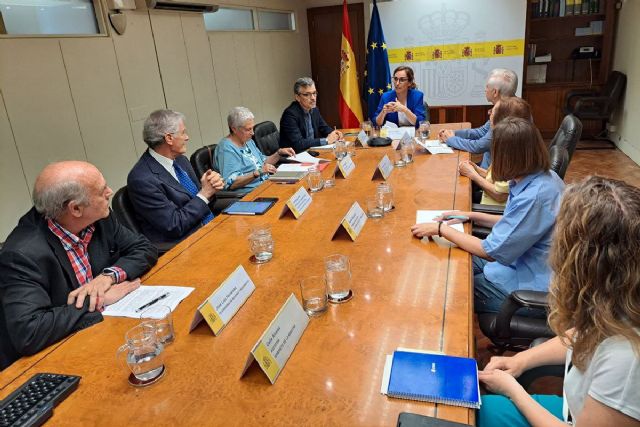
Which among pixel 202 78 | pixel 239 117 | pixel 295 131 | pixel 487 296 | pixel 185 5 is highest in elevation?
pixel 185 5

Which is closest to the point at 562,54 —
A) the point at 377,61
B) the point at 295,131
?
the point at 377,61

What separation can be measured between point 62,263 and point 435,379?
49.3 inches

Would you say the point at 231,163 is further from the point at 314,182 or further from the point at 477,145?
the point at 477,145

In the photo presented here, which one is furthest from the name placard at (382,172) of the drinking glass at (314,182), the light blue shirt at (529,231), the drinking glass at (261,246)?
the drinking glass at (261,246)

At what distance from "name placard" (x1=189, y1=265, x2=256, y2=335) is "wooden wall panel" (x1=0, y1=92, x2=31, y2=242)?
7.44 feet

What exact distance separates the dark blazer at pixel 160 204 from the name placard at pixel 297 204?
53 centimetres

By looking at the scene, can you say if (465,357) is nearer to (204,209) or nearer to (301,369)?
(301,369)

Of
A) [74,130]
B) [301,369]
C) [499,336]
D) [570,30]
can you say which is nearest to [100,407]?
[301,369]

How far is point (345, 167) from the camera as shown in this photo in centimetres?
284

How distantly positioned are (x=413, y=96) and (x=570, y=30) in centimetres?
380

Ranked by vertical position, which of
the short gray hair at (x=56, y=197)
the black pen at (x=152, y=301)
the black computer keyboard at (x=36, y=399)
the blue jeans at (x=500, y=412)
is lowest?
the blue jeans at (x=500, y=412)

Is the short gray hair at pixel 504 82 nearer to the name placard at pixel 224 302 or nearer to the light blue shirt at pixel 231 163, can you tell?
the light blue shirt at pixel 231 163

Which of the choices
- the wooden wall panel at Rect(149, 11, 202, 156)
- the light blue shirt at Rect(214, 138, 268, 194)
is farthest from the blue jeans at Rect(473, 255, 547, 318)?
the wooden wall panel at Rect(149, 11, 202, 156)

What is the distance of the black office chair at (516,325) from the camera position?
1.51 metres
